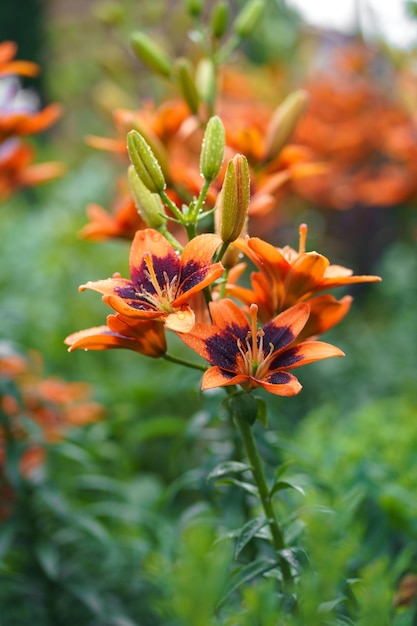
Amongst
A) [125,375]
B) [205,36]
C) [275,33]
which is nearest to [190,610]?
[205,36]

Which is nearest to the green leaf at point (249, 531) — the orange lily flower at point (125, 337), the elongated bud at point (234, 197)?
the orange lily flower at point (125, 337)

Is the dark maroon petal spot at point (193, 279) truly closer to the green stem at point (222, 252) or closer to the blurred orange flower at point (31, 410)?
the green stem at point (222, 252)

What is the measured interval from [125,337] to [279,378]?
19 centimetres

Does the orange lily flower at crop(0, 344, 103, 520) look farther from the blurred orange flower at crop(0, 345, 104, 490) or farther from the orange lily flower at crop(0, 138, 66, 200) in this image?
the orange lily flower at crop(0, 138, 66, 200)

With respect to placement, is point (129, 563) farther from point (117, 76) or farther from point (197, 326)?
point (117, 76)

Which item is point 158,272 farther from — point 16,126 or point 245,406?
point 16,126

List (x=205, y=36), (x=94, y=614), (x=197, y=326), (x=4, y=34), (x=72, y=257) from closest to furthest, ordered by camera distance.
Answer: (x=197, y=326) < (x=94, y=614) < (x=205, y=36) < (x=72, y=257) < (x=4, y=34)

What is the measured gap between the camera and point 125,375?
2.73 meters

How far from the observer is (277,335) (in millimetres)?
870

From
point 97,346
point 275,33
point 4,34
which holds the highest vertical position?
point 97,346

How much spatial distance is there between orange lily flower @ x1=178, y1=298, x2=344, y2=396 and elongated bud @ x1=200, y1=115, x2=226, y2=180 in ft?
0.58

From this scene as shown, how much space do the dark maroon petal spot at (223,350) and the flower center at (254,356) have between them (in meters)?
0.01

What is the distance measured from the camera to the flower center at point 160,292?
847 mm

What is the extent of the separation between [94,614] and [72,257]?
69.1 inches
